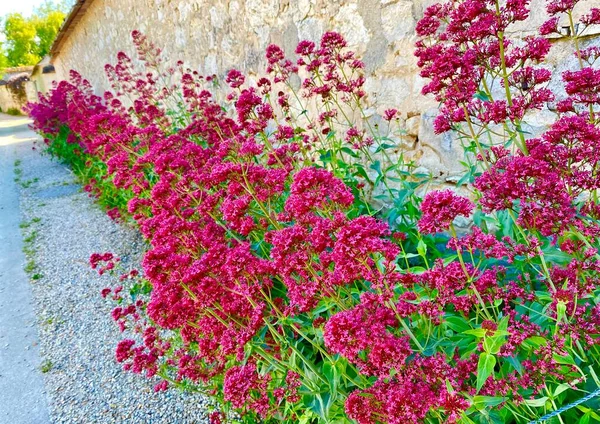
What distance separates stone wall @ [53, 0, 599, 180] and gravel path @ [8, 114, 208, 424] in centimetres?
259

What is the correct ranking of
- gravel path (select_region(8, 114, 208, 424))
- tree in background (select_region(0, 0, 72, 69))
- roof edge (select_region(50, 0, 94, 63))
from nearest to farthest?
gravel path (select_region(8, 114, 208, 424))
roof edge (select_region(50, 0, 94, 63))
tree in background (select_region(0, 0, 72, 69))

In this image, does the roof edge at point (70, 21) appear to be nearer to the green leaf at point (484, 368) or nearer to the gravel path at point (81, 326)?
the gravel path at point (81, 326)

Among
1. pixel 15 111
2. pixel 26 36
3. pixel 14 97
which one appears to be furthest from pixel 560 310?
pixel 26 36

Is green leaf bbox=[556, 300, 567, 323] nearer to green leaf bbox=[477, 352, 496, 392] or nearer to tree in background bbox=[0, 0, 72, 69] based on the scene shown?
green leaf bbox=[477, 352, 496, 392]

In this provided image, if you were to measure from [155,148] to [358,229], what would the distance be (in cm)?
237

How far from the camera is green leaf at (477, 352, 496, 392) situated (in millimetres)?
1293

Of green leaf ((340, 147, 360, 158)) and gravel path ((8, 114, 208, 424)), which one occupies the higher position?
green leaf ((340, 147, 360, 158))

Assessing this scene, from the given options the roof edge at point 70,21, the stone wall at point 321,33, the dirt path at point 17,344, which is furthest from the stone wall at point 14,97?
the dirt path at point 17,344

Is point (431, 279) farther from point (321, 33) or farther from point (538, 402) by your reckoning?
point (321, 33)

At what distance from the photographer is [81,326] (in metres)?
4.11

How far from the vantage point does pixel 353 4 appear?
148 inches

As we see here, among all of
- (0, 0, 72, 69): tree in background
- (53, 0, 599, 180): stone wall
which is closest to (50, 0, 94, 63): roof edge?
(53, 0, 599, 180): stone wall

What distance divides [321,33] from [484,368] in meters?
3.63

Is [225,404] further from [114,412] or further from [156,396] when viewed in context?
[114,412]
